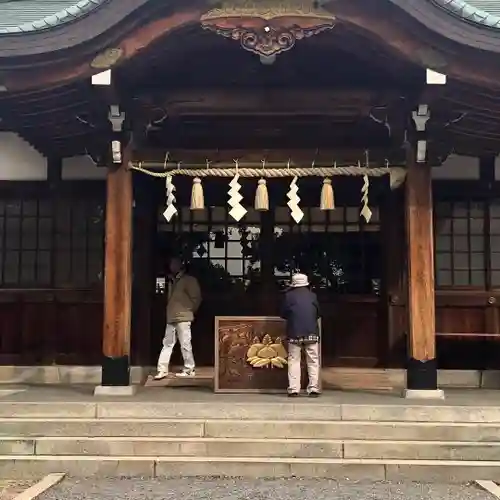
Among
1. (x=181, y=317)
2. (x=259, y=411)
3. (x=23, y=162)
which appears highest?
(x=23, y=162)

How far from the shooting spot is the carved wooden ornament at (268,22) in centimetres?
757

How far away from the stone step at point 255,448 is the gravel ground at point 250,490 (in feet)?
1.36

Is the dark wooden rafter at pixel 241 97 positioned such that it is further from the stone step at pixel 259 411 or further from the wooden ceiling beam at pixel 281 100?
the stone step at pixel 259 411

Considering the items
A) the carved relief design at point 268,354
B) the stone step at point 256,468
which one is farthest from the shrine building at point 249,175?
the stone step at point 256,468

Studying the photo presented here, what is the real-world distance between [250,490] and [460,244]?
18.9 feet

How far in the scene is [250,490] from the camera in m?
6.52

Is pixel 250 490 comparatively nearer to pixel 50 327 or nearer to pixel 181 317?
pixel 181 317

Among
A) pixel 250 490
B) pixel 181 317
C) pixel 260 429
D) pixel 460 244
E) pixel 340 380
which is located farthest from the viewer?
pixel 460 244

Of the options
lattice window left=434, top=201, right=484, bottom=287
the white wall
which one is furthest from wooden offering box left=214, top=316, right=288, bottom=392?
the white wall

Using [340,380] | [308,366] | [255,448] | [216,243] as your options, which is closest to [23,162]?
[216,243]

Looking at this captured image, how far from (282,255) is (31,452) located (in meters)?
4.98

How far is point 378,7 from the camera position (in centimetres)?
761

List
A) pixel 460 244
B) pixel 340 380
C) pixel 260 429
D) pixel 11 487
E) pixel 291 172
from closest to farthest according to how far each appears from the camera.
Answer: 1. pixel 11 487
2. pixel 260 429
3. pixel 291 172
4. pixel 340 380
5. pixel 460 244

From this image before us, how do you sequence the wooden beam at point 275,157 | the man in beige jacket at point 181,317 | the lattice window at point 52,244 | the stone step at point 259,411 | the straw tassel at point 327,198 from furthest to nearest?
the lattice window at point 52,244 < the man in beige jacket at point 181,317 < the wooden beam at point 275,157 < the straw tassel at point 327,198 < the stone step at point 259,411
